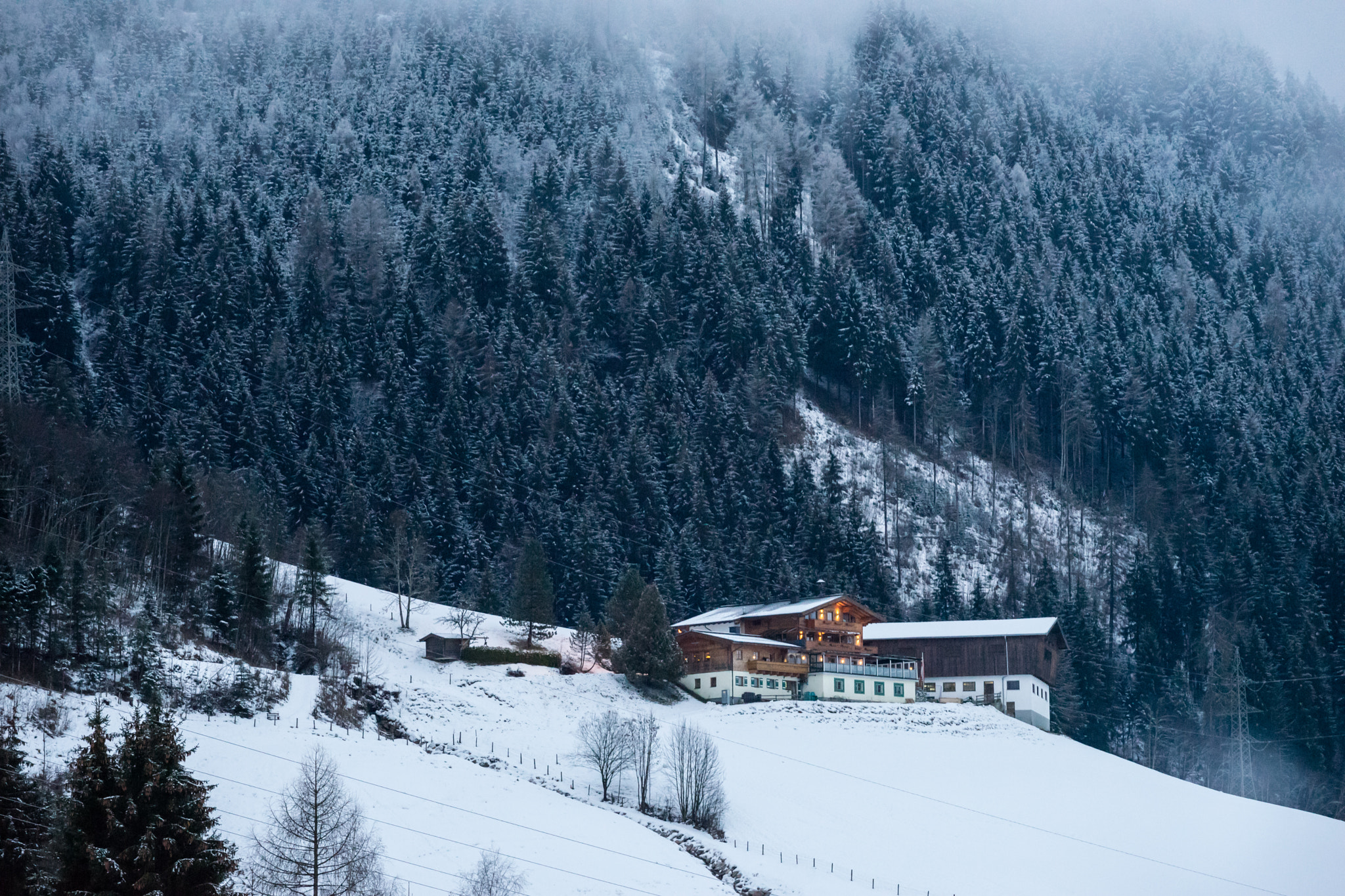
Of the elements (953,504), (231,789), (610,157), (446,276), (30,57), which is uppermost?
(30,57)

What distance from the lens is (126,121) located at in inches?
6836

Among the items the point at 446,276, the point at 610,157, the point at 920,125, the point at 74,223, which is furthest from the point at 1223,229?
the point at 74,223

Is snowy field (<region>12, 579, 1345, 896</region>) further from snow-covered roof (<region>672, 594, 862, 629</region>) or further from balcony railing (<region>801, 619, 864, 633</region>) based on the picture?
balcony railing (<region>801, 619, 864, 633</region>)

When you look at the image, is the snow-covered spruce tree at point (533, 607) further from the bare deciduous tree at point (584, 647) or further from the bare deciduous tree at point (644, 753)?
the bare deciduous tree at point (644, 753)

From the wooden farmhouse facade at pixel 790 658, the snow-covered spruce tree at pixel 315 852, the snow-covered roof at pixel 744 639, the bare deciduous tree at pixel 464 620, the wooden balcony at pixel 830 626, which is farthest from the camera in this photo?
the wooden balcony at pixel 830 626

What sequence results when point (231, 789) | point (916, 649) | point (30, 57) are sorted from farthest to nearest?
1. point (30, 57)
2. point (916, 649)
3. point (231, 789)

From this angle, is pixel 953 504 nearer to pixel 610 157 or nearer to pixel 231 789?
pixel 610 157

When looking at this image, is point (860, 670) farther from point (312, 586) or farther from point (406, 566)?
point (312, 586)

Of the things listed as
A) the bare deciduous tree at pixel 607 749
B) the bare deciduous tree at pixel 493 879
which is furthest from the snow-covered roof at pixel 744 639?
the bare deciduous tree at pixel 493 879

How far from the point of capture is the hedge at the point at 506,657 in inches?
3022

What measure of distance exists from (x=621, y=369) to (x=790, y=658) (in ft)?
194

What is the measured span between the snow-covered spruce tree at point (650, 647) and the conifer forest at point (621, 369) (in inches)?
260

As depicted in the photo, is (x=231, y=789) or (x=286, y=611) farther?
(x=286, y=611)

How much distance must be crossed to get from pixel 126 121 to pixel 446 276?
6105 cm
